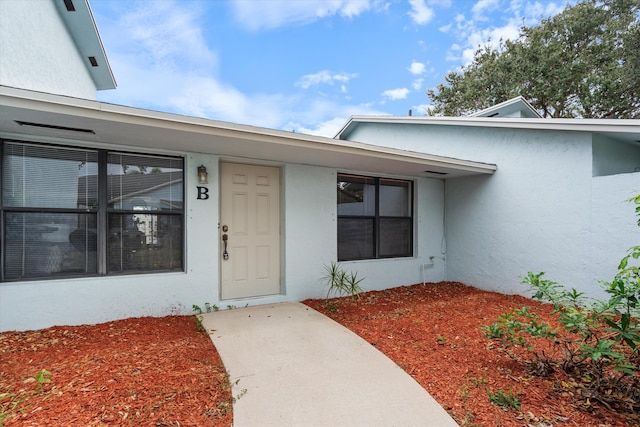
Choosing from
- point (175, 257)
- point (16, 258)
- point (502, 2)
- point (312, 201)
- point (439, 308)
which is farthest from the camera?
point (502, 2)

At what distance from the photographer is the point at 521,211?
5.34 m

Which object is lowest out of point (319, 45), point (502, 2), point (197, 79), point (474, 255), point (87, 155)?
point (474, 255)

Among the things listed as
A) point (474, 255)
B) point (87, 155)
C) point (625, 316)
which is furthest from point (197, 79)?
point (625, 316)

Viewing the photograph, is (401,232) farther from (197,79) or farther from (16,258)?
(197,79)

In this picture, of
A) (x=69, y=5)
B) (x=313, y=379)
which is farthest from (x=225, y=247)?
(x=69, y=5)

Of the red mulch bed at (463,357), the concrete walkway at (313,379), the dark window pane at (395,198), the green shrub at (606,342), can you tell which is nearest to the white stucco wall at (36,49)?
the concrete walkway at (313,379)

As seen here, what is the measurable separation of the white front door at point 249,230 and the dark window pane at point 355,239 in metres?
1.26

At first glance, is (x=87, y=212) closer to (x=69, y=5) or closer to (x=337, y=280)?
(x=337, y=280)

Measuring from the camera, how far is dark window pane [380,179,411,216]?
6189mm

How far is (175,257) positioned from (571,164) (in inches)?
239

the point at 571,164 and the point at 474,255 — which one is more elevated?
the point at 571,164

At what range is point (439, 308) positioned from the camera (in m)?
4.61

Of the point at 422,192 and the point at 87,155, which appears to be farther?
the point at 422,192

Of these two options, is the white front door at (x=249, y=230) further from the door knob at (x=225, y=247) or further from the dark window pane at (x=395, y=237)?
the dark window pane at (x=395, y=237)
